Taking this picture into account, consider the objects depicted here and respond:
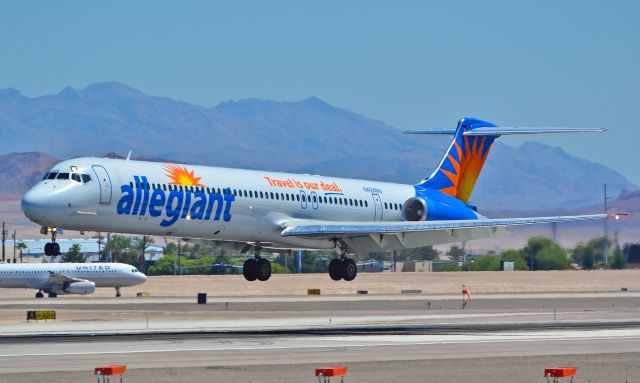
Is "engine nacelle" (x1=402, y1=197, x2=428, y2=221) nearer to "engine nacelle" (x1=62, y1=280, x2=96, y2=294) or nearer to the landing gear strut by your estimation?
the landing gear strut

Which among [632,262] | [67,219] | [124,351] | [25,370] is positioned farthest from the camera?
[632,262]

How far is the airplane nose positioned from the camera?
50.9 m

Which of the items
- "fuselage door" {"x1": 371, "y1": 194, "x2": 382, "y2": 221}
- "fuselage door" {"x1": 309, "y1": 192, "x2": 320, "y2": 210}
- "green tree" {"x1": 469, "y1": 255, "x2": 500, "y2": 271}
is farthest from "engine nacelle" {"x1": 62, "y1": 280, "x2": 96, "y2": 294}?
"fuselage door" {"x1": 309, "y1": 192, "x2": 320, "y2": 210}

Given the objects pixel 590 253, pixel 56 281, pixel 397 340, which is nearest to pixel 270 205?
pixel 397 340

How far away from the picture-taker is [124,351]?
47594 mm

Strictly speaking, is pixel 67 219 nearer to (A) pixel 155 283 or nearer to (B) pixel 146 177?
(B) pixel 146 177

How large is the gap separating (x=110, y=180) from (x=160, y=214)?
257 cm

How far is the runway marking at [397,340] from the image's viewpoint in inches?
1891

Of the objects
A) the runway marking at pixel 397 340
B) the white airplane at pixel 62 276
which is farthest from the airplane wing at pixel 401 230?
the white airplane at pixel 62 276

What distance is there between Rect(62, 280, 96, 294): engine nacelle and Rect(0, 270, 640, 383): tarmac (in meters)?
13.6

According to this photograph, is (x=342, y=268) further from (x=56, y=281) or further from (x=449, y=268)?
(x=449, y=268)

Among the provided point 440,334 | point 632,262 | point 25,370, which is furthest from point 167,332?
point 632,262

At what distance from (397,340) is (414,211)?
14.4 m

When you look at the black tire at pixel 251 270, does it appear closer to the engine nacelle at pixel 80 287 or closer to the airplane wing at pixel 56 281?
the engine nacelle at pixel 80 287
